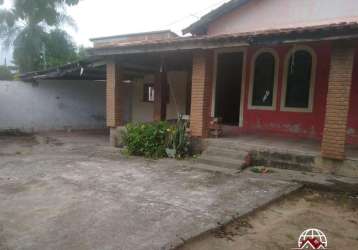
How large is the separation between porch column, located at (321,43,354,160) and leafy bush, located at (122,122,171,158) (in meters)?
3.76

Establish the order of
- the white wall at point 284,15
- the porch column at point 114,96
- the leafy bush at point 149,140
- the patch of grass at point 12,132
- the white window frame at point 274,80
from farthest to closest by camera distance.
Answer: the patch of grass at point 12,132
the porch column at point 114,96
the white window frame at point 274,80
the leafy bush at point 149,140
the white wall at point 284,15

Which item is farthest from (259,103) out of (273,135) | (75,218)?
(75,218)

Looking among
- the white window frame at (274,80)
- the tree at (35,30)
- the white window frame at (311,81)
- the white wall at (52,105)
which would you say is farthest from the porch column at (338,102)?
the tree at (35,30)

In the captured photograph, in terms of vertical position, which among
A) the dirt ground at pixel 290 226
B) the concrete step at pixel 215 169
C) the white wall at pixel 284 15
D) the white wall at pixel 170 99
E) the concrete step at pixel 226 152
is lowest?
the dirt ground at pixel 290 226

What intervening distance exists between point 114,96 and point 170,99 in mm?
4585

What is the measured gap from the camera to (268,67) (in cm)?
846

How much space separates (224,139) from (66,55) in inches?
585

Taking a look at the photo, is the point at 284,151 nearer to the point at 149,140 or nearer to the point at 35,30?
the point at 149,140

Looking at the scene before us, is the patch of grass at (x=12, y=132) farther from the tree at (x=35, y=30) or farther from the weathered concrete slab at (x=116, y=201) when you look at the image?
the tree at (x=35, y=30)

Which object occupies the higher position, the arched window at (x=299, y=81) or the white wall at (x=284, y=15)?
the white wall at (x=284, y=15)

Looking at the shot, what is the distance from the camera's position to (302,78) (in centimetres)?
793

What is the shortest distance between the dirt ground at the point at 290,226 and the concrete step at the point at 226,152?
1867mm

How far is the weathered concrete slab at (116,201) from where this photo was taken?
3.29m

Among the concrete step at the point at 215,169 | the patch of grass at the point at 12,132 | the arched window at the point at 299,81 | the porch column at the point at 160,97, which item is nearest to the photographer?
the concrete step at the point at 215,169
